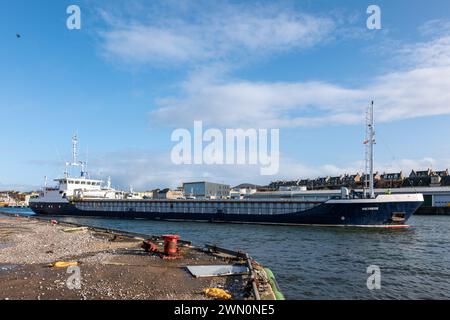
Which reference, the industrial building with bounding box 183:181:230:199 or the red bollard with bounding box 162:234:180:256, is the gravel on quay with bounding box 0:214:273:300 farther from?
the industrial building with bounding box 183:181:230:199

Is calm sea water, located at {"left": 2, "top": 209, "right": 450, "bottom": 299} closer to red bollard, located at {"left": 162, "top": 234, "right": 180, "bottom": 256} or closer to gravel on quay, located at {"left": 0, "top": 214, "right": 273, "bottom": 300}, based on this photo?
gravel on quay, located at {"left": 0, "top": 214, "right": 273, "bottom": 300}

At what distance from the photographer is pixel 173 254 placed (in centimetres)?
1919

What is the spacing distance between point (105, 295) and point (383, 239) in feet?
100

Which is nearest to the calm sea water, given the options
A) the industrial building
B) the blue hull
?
the blue hull

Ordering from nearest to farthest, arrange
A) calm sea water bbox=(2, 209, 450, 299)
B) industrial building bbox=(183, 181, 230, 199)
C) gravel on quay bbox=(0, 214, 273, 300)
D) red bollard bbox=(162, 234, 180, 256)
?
gravel on quay bbox=(0, 214, 273, 300) → calm sea water bbox=(2, 209, 450, 299) → red bollard bbox=(162, 234, 180, 256) → industrial building bbox=(183, 181, 230, 199)

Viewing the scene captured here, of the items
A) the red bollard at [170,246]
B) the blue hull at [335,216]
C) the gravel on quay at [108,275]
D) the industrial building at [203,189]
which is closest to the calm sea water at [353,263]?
the gravel on quay at [108,275]

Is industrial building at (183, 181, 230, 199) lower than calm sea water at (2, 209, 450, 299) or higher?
higher

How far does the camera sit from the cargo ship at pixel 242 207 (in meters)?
46.1

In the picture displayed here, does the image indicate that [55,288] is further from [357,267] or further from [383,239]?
[383,239]

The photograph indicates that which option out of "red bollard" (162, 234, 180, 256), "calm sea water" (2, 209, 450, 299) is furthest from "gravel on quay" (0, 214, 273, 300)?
"calm sea water" (2, 209, 450, 299)

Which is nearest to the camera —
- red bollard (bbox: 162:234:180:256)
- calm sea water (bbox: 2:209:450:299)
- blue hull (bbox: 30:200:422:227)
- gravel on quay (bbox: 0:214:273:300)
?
gravel on quay (bbox: 0:214:273:300)

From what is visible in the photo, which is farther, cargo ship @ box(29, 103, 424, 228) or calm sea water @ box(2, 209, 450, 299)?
cargo ship @ box(29, 103, 424, 228)

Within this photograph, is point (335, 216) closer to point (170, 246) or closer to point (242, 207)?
point (242, 207)

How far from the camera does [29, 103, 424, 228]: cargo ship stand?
46.1 metres
